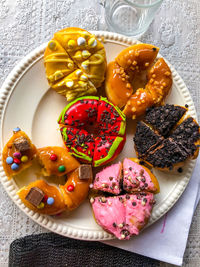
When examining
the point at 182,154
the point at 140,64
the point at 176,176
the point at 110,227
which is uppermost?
the point at 140,64

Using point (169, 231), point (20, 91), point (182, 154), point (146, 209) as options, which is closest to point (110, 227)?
point (146, 209)

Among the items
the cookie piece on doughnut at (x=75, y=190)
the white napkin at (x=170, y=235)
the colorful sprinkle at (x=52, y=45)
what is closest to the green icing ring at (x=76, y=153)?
the cookie piece on doughnut at (x=75, y=190)

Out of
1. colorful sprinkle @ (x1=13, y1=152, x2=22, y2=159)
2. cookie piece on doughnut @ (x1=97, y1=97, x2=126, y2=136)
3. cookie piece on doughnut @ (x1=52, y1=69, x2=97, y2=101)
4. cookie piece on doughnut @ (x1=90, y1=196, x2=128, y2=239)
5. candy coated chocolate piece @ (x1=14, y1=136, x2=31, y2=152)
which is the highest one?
cookie piece on doughnut @ (x1=52, y1=69, x2=97, y2=101)

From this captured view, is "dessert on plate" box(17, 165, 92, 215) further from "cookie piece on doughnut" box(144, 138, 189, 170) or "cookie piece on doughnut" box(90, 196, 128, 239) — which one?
"cookie piece on doughnut" box(144, 138, 189, 170)

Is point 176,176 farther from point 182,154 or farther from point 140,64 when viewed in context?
point 140,64

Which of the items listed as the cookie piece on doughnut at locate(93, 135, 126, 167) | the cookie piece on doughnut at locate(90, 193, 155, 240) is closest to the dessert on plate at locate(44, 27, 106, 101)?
the cookie piece on doughnut at locate(93, 135, 126, 167)
